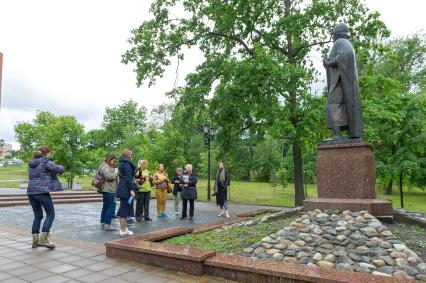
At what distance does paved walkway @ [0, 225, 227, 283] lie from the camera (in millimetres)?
4805

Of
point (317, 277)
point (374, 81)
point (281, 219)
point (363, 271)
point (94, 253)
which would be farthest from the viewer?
point (374, 81)

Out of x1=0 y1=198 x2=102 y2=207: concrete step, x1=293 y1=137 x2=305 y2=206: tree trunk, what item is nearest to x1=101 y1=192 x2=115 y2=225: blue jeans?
x1=0 y1=198 x2=102 y2=207: concrete step

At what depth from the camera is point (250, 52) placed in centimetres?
1677

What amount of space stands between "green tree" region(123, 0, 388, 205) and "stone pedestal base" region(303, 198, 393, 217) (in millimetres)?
6507

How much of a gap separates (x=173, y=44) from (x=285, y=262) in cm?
1352

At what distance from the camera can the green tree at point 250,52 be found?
45.5 ft

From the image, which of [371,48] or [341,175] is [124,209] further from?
[371,48]

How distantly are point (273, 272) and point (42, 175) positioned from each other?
184 inches

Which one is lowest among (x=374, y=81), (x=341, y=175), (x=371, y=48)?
(x=341, y=175)

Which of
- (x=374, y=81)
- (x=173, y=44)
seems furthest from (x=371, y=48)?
(x=173, y=44)

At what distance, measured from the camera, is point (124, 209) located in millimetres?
7590

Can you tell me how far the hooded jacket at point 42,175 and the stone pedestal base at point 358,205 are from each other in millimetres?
5149

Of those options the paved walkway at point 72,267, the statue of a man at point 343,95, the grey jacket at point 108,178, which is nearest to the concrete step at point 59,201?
the grey jacket at point 108,178

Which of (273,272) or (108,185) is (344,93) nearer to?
(273,272)
